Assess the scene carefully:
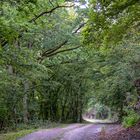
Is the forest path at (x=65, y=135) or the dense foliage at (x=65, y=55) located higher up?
the dense foliage at (x=65, y=55)

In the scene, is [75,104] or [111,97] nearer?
[111,97]

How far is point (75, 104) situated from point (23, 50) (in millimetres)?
34901

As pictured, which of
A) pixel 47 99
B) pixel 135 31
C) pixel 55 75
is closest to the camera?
pixel 135 31

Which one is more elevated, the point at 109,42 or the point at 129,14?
the point at 129,14

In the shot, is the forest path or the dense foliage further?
the forest path

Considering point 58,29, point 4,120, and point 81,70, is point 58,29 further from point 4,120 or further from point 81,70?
point 81,70

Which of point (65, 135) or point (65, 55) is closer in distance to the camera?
point (65, 135)

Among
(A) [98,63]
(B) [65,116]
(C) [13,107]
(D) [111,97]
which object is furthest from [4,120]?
(B) [65,116]

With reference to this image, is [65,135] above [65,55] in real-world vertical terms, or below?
below

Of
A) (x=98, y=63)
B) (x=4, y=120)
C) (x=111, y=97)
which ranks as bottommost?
(x=4, y=120)

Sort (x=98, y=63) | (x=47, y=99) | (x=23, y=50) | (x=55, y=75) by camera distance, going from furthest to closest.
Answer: (x=47, y=99)
(x=55, y=75)
(x=98, y=63)
(x=23, y=50)

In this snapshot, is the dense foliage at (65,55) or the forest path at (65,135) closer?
the dense foliage at (65,55)

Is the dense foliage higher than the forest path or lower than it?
higher

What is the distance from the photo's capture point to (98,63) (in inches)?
1316
